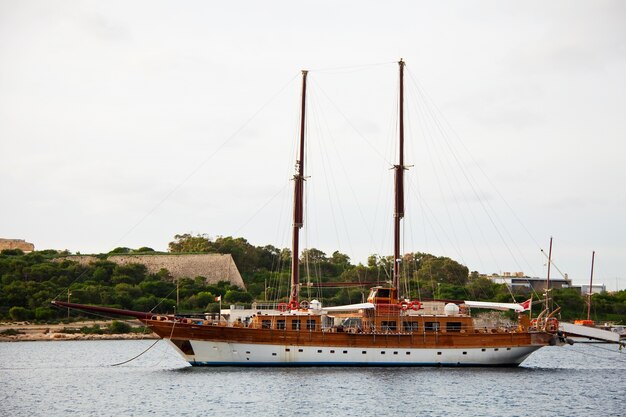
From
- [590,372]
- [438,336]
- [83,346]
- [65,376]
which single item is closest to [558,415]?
[438,336]

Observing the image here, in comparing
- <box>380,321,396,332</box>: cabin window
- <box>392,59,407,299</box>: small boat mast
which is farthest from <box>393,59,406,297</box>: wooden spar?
<box>380,321,396,332</box>: cabin window

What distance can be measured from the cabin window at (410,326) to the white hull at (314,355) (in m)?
1.19

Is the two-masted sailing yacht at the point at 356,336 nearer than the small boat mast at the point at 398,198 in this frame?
Yes

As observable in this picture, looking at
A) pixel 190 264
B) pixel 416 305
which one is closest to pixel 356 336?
pixel 416 305

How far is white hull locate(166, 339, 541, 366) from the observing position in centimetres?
5062

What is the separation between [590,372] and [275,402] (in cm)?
2482

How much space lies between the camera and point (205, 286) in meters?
101

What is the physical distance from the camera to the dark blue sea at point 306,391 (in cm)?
3772

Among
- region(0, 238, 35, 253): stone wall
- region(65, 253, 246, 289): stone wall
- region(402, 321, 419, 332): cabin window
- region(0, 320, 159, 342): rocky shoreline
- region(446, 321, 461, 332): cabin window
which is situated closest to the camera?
region(402, 321, 419, 332): cabin window

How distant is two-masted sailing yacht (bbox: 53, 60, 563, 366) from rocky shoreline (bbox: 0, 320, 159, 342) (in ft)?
115

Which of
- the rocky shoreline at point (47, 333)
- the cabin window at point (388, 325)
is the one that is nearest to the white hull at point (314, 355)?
the cabin window at point (388, 325)

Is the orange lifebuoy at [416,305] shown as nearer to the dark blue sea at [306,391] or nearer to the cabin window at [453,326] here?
the cabin window at [453,326]

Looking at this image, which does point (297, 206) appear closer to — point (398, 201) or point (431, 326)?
point (398, 201)

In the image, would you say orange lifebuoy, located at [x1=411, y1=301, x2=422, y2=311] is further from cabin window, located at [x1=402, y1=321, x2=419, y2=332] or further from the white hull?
the white hull
